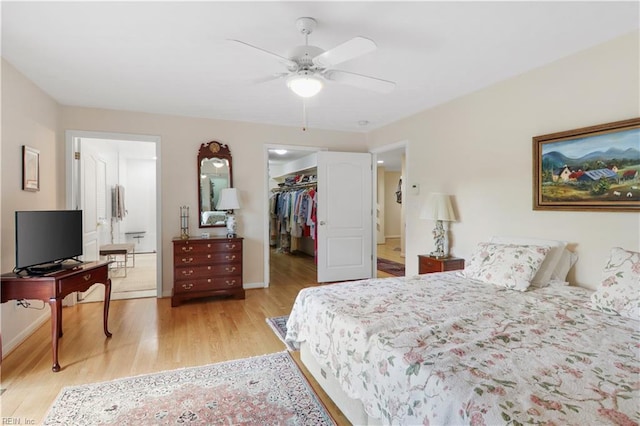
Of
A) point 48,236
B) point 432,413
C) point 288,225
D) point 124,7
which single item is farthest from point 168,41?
point 288,225

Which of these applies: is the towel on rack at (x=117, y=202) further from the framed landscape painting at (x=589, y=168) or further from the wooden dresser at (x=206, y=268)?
the framed landscape painting at (x=589, y=168)

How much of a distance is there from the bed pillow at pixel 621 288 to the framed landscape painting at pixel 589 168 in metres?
0.43

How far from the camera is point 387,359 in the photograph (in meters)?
1.39

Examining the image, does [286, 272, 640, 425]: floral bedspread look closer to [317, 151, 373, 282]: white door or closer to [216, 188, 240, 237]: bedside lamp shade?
[216, 188, 240, 237]: bedside lamp shade

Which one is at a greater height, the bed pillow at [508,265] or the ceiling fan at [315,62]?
the ceiling fan at [315,62]

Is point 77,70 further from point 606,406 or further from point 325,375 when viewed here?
point 606,406

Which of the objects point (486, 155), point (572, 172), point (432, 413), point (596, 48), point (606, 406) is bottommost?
point (432, 413)

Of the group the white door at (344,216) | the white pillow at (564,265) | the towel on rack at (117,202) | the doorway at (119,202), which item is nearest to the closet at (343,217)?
the white door at (344,216)

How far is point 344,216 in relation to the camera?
4.99 metres

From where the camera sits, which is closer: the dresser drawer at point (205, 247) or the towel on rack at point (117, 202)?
the dresser drawer at point (205, 247)

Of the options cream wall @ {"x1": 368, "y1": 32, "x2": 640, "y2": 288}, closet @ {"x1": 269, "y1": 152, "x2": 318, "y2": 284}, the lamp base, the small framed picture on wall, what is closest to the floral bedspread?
cream wall @ {"x1": 368, "y1": 32, "x2": 640, "y2": 288}

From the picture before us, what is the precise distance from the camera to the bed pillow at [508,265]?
2338 millimetres

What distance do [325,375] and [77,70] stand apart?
3.22m

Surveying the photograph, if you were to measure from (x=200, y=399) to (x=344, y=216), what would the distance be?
337cm
